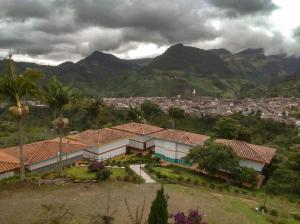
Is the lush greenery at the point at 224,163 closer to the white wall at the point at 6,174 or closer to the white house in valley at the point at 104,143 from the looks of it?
the white house in valley at the point at 104,143

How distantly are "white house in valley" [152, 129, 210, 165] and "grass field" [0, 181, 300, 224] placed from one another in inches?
546

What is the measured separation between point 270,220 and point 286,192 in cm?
1156

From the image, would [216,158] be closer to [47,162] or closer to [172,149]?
[172,149]

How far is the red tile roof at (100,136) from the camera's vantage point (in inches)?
1684

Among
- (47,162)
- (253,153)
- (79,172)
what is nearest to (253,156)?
(253,153)

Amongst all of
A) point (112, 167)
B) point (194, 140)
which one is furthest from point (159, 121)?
point (112, 167)

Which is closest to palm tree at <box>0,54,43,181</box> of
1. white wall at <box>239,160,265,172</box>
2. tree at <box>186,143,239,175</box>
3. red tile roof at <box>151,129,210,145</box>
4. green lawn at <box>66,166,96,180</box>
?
green lawn at <box>66,166,96,180</box>

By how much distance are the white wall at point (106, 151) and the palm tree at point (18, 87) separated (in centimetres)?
1913

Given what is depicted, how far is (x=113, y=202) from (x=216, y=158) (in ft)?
50.5

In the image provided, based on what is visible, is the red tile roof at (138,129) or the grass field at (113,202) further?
the red tile roof at (138,129)

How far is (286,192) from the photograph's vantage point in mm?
33562

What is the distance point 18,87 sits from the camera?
74.3ft

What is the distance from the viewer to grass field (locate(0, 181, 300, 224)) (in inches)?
797

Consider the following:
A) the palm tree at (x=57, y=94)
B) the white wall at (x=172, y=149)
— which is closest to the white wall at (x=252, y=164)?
the white wall at (x=172, y=149)
